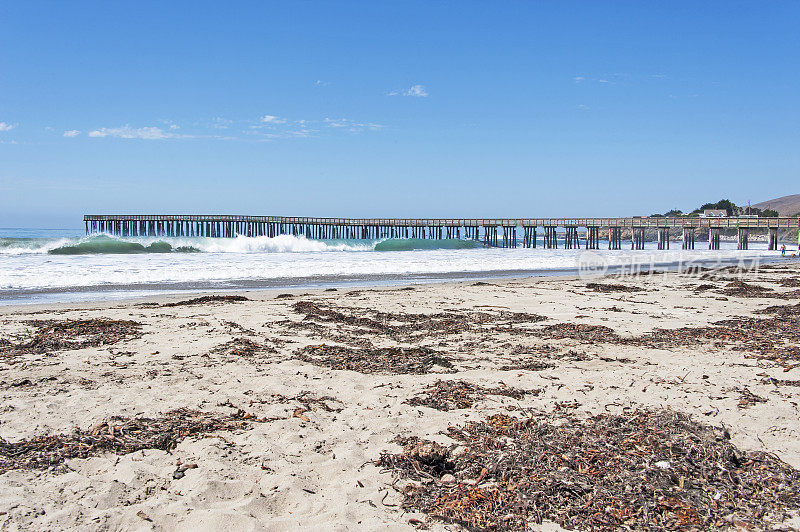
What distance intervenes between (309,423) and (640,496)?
A: 2.00 m

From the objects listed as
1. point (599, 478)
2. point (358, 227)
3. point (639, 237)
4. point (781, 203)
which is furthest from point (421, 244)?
point (781, 203)

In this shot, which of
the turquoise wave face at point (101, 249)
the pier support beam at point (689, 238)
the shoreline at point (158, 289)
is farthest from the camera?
the pier support beam at point (689, 238)

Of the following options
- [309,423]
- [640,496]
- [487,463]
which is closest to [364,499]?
[487,463]

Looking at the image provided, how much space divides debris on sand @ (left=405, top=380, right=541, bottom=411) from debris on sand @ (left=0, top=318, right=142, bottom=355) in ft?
12.8

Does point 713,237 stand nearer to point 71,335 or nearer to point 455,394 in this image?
point 455,394

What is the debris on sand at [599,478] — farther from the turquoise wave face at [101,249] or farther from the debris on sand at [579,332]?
the turquoise wave face at [101,249]

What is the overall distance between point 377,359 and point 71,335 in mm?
3818

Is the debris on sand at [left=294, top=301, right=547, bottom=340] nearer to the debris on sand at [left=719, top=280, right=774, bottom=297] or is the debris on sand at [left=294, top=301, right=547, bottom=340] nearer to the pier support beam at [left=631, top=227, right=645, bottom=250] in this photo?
the debris on sand at [left=719, top=280, right=774, bottom=297]

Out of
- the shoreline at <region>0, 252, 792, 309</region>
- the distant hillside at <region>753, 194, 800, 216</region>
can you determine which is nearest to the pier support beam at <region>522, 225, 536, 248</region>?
the shoreline at <region>0, 252, 792, 309</region>

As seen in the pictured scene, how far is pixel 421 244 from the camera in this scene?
59.2 m

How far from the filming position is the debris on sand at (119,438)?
2.83m

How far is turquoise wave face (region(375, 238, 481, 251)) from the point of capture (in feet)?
188

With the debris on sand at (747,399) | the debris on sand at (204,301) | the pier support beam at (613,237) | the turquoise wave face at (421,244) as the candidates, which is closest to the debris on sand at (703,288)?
the debris on sand at (747,399)

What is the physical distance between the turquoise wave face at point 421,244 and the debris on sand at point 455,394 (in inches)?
2054
